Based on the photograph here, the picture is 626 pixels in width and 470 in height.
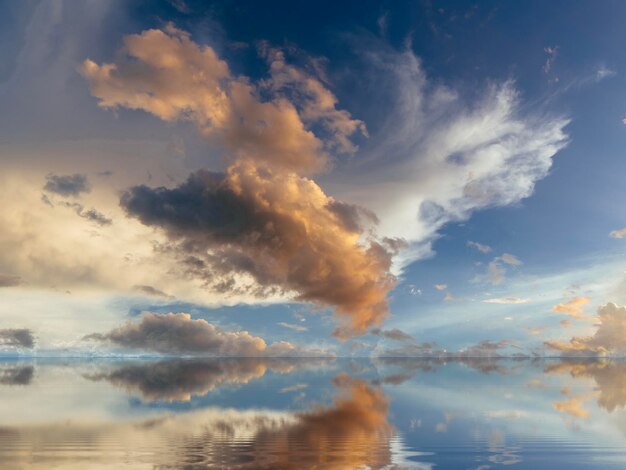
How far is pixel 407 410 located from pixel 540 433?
27699mm

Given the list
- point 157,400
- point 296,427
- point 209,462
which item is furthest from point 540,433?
point 157,400

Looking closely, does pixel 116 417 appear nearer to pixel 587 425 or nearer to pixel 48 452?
pixel 48 452

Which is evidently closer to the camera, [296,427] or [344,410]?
[296,427]

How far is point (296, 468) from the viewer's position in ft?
148

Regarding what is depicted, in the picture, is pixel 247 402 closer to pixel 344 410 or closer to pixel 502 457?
pixel 344 410

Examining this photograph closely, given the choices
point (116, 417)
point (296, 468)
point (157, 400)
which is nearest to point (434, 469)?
point (296, 468)

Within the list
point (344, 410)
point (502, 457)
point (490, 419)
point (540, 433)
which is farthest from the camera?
point (344, 410)

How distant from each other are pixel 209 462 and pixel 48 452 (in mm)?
19633

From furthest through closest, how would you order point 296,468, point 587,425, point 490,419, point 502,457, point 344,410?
point 344,410 → point 490,419 → point 587,425 → point 502,457 → point 296,468

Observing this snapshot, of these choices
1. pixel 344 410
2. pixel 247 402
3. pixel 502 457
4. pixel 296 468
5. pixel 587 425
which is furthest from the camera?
pixel 247 402

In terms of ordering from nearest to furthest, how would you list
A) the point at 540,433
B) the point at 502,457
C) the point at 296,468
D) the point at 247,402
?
the point at 296,468
the point at 502,457
the point at 540,433
the point at 247,402

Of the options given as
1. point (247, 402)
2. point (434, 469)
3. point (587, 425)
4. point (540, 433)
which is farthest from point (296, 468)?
point (247, 402)

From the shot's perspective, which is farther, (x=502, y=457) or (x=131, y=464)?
(x=502, y=457)

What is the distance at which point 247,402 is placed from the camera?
336 ft
